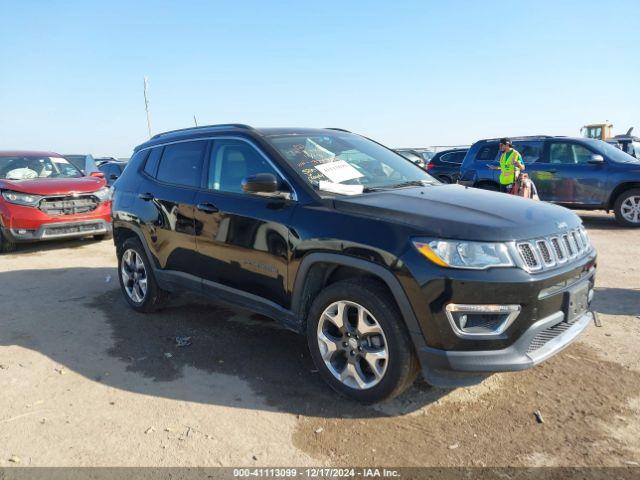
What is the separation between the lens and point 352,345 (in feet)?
10.6

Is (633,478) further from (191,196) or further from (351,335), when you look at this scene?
(191,196)

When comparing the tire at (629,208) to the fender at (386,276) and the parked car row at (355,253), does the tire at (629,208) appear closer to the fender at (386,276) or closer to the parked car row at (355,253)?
the parked car row at (355,253)

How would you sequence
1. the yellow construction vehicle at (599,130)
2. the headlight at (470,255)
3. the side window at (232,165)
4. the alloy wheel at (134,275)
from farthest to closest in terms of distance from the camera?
the yellow construction vehicle at (599,130), the alloy wheel at (134,275), the side window at (232,165), the headlight at (470,255)

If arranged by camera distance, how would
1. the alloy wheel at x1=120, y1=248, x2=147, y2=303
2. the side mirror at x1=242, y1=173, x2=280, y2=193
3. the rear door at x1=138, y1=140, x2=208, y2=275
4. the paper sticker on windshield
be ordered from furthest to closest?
the alloy wheel at x1=120, y1=248, x2=147, y2=303 < the rear door at x1=138, y1=140, x2=208, y2=275 < the paper sticker on windshield < the side mirror at x1=242, y1=173, x2=280, y2=193

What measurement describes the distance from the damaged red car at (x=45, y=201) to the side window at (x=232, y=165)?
5.54m

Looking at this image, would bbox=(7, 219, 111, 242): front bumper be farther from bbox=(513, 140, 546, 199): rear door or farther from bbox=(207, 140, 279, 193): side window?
bbox=(513, 140, 546, 199): rear door

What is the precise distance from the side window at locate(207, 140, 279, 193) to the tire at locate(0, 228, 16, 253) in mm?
6090

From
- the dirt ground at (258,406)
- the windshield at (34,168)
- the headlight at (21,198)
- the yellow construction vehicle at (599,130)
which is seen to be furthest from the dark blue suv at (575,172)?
the yellow construction vehicle at (599,130)

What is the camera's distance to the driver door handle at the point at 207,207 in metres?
4.14

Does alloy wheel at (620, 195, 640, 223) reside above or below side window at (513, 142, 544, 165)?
below

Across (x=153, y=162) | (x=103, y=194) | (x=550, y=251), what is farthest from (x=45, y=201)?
(x=550, y=251)

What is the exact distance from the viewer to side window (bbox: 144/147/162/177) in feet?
16.7

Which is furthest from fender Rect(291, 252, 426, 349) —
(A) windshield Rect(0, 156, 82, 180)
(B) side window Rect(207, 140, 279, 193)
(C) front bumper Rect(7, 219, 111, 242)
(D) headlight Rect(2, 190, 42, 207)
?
(A) windshield Rect(0, 156, 82, 180)

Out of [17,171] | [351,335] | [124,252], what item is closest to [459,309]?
[351,335]
